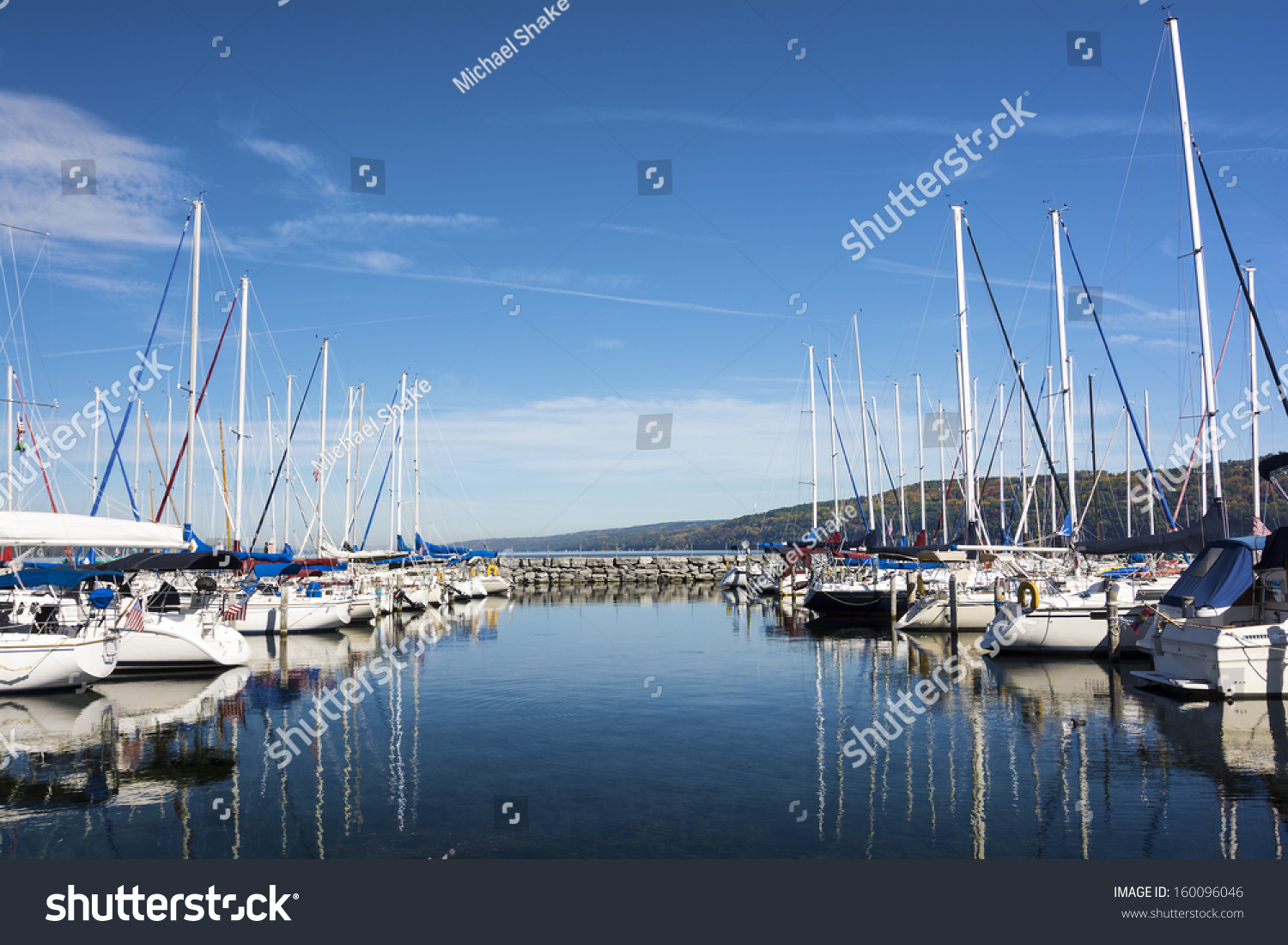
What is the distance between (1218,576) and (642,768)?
660 inches

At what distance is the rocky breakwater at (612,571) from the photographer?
8419cm

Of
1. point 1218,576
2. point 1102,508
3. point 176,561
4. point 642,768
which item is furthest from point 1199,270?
point 1102,508

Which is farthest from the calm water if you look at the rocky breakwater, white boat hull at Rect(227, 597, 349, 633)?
the rocky breakwater

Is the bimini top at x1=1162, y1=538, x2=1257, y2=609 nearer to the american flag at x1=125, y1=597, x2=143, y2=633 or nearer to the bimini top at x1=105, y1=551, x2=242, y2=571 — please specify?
the bimini top at x1=105, y1=551, x2=242, y2=571

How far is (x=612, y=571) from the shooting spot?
9106 cm

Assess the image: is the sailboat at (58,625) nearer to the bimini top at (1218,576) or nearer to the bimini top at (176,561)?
the bimini top at (176,561)

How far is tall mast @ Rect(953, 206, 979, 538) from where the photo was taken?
37406 millimetres

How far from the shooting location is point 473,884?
10.1 metres

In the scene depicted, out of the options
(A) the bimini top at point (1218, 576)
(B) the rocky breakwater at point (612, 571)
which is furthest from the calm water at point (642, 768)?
(B) the rocky breakwater at point (612, 571)

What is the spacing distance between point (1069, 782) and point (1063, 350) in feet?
88.9

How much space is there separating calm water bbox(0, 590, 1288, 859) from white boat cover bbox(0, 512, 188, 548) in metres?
4.24

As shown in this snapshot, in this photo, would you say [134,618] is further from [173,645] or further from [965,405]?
[965,405]

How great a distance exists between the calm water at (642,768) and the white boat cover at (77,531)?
13.9ft

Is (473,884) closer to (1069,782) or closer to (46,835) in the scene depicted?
(46,835)
